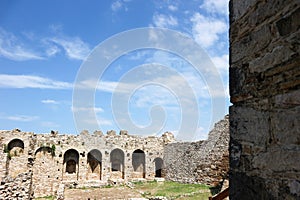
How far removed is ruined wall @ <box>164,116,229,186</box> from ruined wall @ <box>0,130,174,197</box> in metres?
3.13

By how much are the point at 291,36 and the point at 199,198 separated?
11.6 metres

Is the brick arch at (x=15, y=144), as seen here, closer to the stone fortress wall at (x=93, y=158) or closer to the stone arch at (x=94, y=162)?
the stone fortress wall at (x=93, y=158)

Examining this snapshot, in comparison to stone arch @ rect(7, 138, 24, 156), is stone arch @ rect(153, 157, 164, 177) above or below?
below

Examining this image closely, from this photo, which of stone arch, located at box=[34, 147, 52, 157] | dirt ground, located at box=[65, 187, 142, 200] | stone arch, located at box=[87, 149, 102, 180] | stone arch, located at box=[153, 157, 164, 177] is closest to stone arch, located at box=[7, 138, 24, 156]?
stone arch, located at box=[34, 147, 52, 157]

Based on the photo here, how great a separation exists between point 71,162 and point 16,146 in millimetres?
4502

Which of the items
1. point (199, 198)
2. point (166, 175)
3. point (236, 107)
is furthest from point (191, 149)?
point (236, 107)

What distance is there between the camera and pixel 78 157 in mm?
22547

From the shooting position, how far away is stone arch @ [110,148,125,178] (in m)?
23.7

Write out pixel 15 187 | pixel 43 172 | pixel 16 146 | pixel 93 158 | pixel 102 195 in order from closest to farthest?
Result: pixel 15 187
pixel 102 195
pixel 43 172
pixel 16 146
pixel 93 158

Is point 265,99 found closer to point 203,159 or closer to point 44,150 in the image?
point 203,159

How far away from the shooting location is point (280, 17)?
173cm

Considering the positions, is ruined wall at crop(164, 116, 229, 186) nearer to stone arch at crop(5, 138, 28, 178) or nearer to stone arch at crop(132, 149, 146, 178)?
stone arch at crop(132, 149, 146, 178)

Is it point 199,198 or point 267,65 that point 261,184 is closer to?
point 267,65

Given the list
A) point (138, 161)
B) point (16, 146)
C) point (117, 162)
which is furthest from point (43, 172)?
point (138, 161)
